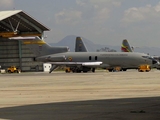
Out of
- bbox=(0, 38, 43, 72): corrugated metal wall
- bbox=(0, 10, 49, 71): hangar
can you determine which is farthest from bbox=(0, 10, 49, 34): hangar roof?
bbox=(0, 38, 43, 72): corrugated metal wall

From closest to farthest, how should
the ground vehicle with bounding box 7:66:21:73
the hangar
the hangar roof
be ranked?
the hangar roof < the hangar < the ground vehicle with bounding box 7:66:21:73

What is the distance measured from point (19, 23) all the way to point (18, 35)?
4.85 metres

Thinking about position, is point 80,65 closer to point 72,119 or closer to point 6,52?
point 6,52

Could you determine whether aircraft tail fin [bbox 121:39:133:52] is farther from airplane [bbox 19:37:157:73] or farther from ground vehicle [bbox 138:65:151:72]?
ground vehicle [bbox 138:65:151:72]

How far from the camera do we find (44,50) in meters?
94.2

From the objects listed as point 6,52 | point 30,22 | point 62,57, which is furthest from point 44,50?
point 6,52

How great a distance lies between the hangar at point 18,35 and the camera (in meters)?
103

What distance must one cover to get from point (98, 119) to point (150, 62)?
79.8 meters

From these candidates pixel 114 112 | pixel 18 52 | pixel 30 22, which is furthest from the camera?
pixel 18 52

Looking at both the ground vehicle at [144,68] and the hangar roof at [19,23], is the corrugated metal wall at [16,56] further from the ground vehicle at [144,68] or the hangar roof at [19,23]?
the ground vehicle at [144,68]

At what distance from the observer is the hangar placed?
103 m

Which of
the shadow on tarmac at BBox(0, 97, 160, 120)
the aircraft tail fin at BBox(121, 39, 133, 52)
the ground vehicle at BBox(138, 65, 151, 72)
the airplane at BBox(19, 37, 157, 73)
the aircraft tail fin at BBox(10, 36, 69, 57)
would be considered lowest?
the shadow on tarmac at BBox(0, 97, 160, 120)

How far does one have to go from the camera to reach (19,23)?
345 ft

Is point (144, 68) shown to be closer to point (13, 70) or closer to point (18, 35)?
point (13, 70)
